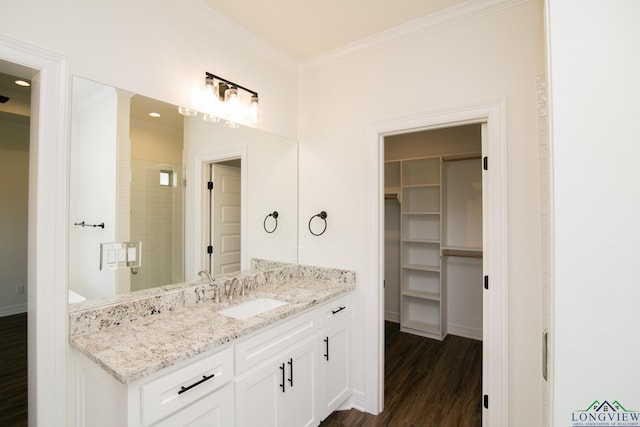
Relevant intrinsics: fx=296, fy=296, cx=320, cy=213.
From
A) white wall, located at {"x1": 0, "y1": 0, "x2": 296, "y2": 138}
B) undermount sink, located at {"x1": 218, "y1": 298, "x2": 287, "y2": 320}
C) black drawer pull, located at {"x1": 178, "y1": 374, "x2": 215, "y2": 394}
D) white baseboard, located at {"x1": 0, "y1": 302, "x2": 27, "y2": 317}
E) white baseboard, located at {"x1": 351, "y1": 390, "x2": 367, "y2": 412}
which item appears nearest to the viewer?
black drawer pull, located at {"x1": 178, "y1": 374, "x2": 215, "y2": 394}

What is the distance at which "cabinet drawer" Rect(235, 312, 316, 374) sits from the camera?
1.44 metres

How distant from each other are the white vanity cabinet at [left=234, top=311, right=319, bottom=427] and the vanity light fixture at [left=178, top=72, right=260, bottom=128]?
1.41m

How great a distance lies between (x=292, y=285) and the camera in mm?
2348

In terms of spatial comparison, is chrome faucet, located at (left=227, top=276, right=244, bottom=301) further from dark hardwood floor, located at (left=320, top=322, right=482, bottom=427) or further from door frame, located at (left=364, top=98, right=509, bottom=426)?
door frame, located at (left=364, top=98, right=509, bottom=426)

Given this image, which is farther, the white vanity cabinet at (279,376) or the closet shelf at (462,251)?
the closet shelf at (462,251)

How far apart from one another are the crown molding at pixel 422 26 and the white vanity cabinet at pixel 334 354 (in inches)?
75.6

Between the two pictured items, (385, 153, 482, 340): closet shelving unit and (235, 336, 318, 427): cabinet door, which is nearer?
(235, 336, 318, 427): cabinet door

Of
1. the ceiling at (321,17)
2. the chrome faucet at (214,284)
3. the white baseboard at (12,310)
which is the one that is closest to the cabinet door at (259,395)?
the chrome faucet at (214,284)

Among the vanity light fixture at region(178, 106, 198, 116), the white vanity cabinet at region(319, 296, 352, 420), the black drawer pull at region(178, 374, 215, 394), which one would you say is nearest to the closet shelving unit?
the white vanity cabinet at region(319, 296, 352, 420)

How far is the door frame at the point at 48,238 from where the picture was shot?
1237 mm

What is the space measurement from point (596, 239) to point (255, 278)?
1984mm

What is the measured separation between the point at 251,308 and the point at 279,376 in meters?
0.52

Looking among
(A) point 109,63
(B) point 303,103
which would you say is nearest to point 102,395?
(A) point 109,63
